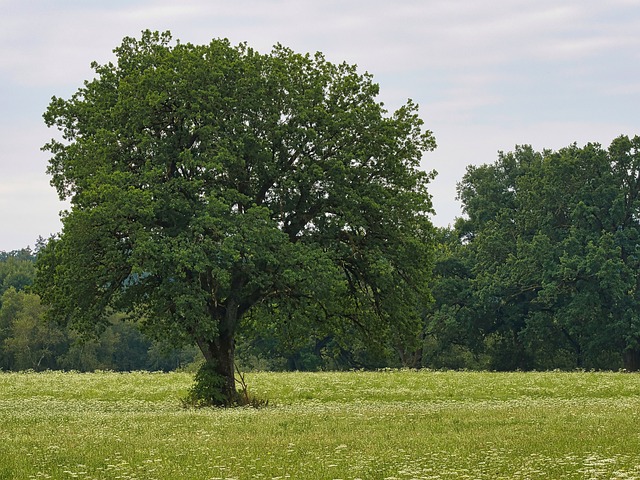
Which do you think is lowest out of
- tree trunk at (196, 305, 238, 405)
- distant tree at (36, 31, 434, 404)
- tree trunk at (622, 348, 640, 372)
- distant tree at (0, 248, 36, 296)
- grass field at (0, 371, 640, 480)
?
tree trunk at (622, 348, 640, 372)

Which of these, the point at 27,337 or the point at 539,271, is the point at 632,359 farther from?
the point at 27,337

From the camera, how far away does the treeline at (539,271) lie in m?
70.0

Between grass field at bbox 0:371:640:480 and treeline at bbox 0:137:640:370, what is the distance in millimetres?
28988

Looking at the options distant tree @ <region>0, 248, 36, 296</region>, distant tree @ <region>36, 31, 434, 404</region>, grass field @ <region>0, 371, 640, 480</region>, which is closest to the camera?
grass field @ <region>0, 371, 640, 480</region>

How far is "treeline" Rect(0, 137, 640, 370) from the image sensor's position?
70000 mm

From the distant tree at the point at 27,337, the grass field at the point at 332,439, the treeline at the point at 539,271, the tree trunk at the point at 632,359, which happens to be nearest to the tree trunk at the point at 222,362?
the grass field at the point at 332,439

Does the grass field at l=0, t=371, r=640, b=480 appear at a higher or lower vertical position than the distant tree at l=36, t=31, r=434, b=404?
lower

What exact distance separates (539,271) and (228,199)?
149 feet

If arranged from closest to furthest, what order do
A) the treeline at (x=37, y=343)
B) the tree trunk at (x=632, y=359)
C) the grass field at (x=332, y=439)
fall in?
the grass field at (x=332, y=439) < the tree trunk at (x=632, y=359) < the treeline at (x=37, y=343)

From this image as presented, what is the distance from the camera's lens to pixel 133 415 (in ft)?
102

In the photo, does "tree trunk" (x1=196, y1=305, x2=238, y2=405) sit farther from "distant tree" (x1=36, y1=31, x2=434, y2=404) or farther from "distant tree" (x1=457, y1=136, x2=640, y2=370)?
"distant tree" (x1=457, y1=136, x2=640, y2=370)

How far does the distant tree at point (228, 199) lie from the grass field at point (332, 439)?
435 cm

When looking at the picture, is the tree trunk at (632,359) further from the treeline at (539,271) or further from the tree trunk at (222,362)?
the tree trunk at (222,362)

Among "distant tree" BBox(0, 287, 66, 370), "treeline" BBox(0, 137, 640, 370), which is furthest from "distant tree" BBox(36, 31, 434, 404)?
"distant tree" BBox(0, 287, 66, 370)
